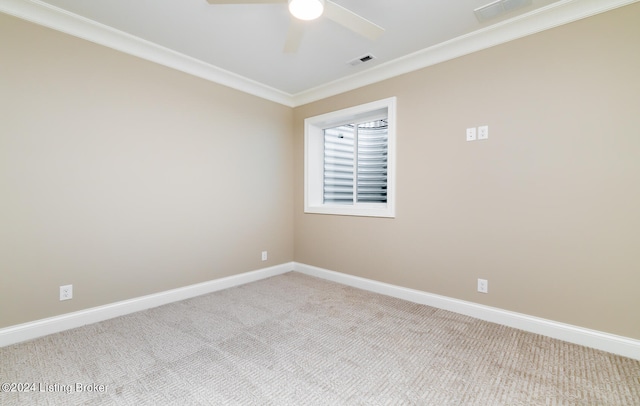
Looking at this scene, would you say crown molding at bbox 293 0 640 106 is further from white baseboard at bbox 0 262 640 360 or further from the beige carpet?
the beige carpet

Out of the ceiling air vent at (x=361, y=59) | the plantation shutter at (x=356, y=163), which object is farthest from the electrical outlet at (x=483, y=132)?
the ceiling air vent at (x=361, y=59)

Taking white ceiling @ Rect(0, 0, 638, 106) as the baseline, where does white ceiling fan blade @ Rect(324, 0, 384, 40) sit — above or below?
below

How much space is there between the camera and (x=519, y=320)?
2420mm

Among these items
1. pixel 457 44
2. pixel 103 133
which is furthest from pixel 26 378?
pixel 457 44

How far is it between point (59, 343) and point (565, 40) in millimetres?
4545

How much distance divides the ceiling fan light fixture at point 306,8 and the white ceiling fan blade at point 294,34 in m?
0.07

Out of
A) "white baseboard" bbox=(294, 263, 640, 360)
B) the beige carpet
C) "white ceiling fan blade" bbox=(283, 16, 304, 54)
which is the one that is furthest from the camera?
"white baseboard" bbox=(294, 263, 640, 360)

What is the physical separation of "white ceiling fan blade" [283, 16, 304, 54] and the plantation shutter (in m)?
1.81

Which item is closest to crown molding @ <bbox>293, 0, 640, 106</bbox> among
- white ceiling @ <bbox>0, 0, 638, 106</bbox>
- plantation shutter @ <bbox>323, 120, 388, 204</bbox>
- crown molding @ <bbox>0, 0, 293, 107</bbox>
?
white ceiling @ <bbox>0, 0, 638, 106</bbox>

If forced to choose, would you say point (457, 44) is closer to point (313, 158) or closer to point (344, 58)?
point (344, 58)

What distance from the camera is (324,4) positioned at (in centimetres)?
171

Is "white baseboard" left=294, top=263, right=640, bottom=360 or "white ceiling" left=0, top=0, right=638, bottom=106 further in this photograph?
"white ceiling" left=0, top=0, right=638, bottom=106

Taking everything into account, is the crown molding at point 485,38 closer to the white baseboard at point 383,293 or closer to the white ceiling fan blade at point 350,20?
the white ceiling fan blade at point 350,20

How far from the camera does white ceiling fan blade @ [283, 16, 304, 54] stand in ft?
6.26
